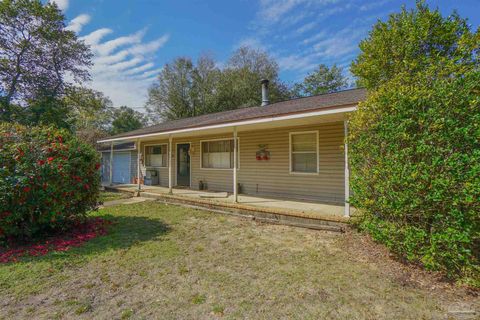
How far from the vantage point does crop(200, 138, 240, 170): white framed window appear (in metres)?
9.35

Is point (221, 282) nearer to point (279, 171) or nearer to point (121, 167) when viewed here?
point (279, 171)

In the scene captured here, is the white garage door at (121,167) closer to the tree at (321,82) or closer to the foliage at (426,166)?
the foliage at (426,166)

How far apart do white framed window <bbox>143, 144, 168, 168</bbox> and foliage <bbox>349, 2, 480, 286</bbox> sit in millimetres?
9689

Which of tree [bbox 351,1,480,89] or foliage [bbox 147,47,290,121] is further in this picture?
foliage [bbox 147,47,290,121]

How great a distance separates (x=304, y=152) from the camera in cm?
745

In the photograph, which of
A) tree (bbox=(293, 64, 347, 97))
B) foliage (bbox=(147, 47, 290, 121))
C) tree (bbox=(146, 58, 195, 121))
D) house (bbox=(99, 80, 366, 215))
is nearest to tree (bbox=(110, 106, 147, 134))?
foliage (bbox=(147, 47, 290, 121))

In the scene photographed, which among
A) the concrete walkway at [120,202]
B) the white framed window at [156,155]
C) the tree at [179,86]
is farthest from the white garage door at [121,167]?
the tree at [179,86]

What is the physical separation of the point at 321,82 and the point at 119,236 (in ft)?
88.8

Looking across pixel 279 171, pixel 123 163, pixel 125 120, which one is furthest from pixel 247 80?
pixel 125 120

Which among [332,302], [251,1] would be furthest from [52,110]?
[332,302]

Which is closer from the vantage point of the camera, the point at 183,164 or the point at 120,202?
the point at 120,202

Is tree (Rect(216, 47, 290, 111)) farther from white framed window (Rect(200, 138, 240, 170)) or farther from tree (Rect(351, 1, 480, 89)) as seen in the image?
tree (Rect(351, 1, 480, 89))

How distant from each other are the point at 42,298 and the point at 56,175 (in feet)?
7.90

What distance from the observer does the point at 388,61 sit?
5.86 m
